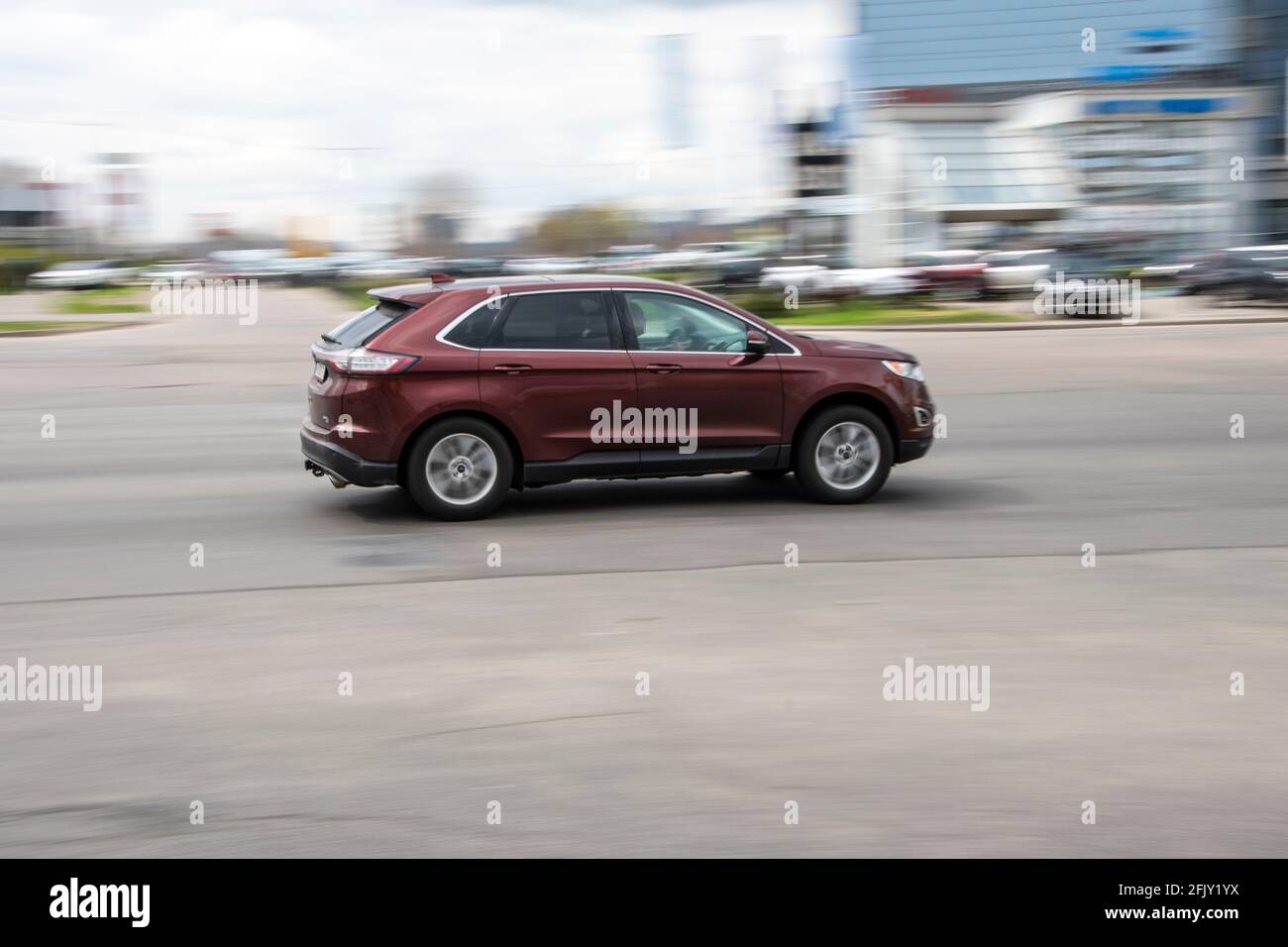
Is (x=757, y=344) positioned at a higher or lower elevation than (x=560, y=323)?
lower

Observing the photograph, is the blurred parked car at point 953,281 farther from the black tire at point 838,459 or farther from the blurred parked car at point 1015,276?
the black tire at point 838,459

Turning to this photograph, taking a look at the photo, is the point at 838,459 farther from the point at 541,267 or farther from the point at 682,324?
the point at 541,267

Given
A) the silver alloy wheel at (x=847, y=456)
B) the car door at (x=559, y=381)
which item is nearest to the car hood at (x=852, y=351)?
the silver alloy wheel at (x=847, y=456)

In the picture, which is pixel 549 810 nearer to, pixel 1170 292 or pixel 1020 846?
pixel 1020 846

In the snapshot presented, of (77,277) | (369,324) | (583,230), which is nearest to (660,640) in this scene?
(369,324)

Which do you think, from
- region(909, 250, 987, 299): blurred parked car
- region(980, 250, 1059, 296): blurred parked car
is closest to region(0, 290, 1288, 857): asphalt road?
region(909, 250, 987, 299): blurred parked car

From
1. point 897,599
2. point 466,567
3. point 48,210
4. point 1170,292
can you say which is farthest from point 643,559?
point 48,210

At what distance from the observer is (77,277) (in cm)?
6394

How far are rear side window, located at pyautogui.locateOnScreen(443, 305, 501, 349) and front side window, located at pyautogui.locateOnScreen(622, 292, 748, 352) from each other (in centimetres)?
98

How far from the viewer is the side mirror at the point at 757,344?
980 centimetres

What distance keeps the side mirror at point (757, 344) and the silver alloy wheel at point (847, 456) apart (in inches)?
29.9

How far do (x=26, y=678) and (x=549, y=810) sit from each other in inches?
113

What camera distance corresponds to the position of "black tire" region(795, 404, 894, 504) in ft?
32.8

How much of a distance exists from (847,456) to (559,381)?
7.15 ft
